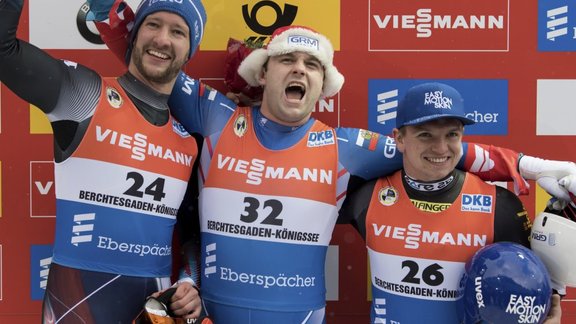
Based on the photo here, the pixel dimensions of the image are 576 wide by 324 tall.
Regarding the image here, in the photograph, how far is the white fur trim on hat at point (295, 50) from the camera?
2908 mm

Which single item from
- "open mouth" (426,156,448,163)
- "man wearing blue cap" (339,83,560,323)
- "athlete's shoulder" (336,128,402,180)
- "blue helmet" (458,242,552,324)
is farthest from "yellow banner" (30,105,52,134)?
"blue helmet" (458,242,552,324)

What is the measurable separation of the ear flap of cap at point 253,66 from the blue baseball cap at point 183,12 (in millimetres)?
271

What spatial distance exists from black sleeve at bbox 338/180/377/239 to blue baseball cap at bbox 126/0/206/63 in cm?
105

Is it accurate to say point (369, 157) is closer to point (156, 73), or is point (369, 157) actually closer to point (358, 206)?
point (358, 206)

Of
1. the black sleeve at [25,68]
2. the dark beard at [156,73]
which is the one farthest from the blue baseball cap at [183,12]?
the black sleeve at [25,68]

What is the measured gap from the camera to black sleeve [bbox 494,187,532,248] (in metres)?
2.73

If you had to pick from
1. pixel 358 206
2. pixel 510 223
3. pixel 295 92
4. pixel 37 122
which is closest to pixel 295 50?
pixel 295 92

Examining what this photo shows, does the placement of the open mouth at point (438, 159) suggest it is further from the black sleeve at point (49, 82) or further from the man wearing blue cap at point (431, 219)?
the black sleeve at point (49, 82)

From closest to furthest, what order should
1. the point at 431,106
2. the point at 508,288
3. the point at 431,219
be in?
the point at 508,288 → the point at 431,106 → the point at 431,219

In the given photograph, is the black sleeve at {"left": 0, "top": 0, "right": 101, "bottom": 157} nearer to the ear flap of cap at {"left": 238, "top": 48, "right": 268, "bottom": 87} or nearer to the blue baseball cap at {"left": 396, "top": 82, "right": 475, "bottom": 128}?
the ear flap of cap at {"left": 238, "top": 48, "right": 268, "bottom": 87}

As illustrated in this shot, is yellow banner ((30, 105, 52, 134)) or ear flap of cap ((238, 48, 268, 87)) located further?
yellow banner ((30, 105, 52, 134))

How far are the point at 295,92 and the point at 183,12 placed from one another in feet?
2.12

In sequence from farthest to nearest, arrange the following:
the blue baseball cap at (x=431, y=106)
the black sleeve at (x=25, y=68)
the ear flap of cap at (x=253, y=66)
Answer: the ear flap of cap at (x=253, y=66) → the blue baseball cap at (x=431, y=106) → the black sleeve at (x=25, y=68)

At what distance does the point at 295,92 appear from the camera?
2.95 m
